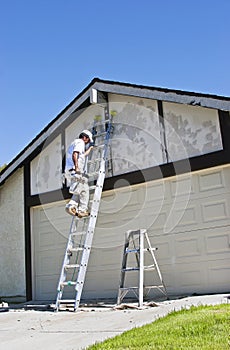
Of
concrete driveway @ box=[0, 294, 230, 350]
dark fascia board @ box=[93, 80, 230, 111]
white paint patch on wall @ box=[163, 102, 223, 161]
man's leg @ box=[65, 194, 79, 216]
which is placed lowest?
concrete driveway @ box=[0, 294, 230, 350]

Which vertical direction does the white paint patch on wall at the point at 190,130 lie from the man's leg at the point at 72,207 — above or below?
above

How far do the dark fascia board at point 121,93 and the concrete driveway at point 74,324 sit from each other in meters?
3.25

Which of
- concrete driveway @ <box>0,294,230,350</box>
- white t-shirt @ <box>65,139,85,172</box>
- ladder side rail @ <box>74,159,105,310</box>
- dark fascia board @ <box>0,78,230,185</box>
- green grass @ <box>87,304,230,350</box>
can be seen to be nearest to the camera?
green grass @ <box>87,304,230,350</box>

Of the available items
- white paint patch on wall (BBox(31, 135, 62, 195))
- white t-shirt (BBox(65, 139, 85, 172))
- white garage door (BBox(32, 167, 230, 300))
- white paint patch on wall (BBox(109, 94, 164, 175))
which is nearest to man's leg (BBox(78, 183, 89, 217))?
white t-shirt (BBox(65, 139, 85, 172))

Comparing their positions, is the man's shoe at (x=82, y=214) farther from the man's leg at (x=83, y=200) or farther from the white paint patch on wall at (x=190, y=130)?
the white paint patch on wall at (x=190, y=130)

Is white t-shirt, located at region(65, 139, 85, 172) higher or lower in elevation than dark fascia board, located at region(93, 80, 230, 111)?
lower

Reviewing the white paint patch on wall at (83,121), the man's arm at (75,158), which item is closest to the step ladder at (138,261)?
the man's arm at (75,158)

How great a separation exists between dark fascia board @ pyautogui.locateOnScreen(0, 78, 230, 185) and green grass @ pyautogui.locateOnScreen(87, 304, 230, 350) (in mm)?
3682

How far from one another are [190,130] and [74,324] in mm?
4180

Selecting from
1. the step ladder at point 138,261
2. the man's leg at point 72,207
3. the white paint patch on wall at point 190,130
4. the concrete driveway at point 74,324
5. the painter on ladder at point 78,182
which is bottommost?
the concrete driveway at point 74,324

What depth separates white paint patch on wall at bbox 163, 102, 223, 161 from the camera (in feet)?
24.4

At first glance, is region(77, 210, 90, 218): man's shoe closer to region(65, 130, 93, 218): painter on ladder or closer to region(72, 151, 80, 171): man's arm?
region(65, 130, 93, 218): painter on ladder

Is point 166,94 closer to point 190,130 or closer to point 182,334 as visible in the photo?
point 190,130

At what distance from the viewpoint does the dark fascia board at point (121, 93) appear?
706 centimetres
